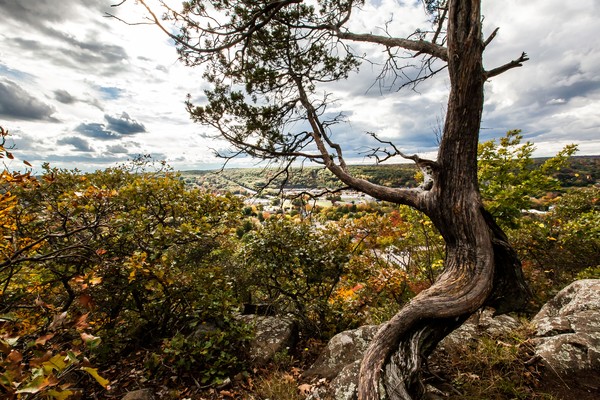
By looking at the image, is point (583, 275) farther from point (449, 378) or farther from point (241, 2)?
point (241, 2)

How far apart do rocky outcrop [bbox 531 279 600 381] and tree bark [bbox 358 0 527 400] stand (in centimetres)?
52

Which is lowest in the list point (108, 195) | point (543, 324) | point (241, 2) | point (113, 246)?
point (543, 324)

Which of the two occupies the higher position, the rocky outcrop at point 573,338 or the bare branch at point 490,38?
the bare branch at point 490,38

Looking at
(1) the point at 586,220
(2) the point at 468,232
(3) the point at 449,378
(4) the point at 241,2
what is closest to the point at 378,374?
(3) the point at 449,378

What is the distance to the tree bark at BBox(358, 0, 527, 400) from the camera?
2.84 meters

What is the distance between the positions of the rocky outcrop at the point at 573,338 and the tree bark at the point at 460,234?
515 mm

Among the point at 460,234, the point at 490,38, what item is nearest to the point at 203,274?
the point at 460,234

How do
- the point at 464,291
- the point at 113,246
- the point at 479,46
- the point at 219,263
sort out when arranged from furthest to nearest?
the point at 219,263
the point at 113,246
the point at 479,46
the point at 464,291

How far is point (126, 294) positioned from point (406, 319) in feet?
14.0

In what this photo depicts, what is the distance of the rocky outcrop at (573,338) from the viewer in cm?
280

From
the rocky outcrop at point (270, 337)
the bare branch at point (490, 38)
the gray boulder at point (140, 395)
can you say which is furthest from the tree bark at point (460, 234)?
the gray boulder at point (140, 395)

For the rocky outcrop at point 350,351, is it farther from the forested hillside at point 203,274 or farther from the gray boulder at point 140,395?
the gray boulder at point 140,395

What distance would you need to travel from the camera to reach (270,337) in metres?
4.79

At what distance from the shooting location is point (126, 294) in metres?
4.27
